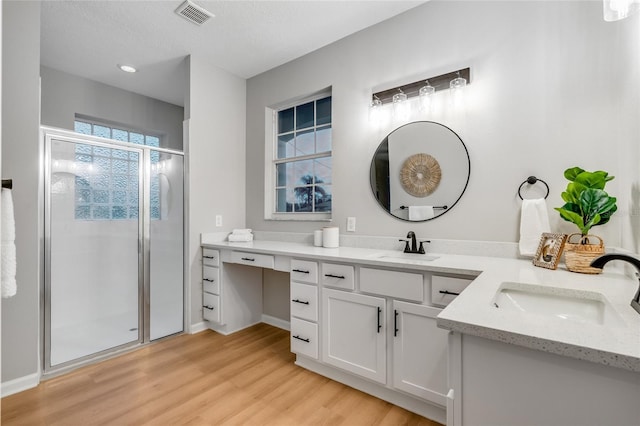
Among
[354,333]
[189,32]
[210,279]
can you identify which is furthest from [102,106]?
[354,333]

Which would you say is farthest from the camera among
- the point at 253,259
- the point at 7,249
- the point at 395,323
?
the point at 253,259

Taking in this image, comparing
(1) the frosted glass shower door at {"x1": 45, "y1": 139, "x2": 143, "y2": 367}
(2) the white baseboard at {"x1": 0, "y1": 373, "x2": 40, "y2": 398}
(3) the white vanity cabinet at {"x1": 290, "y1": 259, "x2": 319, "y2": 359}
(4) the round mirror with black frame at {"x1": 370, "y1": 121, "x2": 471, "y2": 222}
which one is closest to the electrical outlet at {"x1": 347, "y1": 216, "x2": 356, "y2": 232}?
(4) the round mirror with black frame at {"x1": 370, "y1": 121, "x2": 471, "y2": 222}

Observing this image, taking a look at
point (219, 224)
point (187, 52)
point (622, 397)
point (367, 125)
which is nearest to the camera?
point (622, 397)

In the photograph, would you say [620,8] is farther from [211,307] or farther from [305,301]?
[211,307]

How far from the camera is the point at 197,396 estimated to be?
1.90 m

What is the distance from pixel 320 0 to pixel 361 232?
1808 millimetres

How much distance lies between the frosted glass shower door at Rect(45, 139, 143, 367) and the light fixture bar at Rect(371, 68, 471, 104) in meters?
2.20

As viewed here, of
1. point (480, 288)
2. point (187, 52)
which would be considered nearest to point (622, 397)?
point (480, 288)

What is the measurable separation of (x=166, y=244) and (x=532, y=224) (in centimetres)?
295

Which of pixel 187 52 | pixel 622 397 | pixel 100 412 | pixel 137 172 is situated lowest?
pixel 100 412

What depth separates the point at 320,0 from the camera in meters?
2.26

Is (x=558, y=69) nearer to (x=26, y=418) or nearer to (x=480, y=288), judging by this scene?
(x=480, y=288)

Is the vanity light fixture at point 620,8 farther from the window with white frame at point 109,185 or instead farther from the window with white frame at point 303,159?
the window with white frame at point 109,185

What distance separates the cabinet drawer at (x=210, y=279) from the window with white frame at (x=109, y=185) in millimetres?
699
